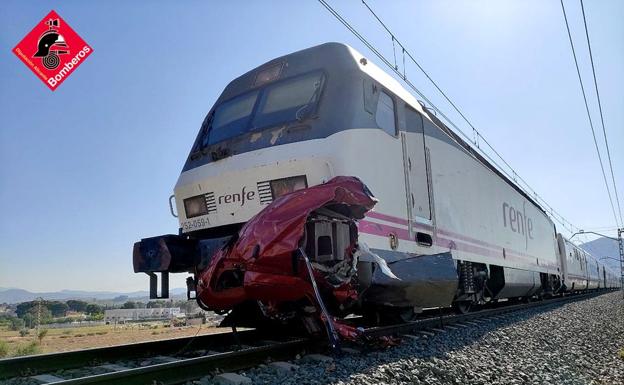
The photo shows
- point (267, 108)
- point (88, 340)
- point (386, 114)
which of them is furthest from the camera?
point (88, 340)

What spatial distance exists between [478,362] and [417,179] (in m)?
2.61

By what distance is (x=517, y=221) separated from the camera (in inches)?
526

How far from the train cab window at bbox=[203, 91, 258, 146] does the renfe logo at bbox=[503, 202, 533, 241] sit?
781 cm

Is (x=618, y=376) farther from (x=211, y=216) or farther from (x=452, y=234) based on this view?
(x=211, y=216)

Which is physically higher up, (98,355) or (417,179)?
(417,179)

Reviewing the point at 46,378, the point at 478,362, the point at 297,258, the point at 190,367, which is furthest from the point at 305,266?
the point at 46,378

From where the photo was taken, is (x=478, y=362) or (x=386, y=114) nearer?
(x=478, y=362)

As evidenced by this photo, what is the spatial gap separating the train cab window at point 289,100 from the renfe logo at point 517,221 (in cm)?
773

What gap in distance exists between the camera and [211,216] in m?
5.91

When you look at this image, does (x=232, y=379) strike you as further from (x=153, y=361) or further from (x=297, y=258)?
(x=153, y=361)

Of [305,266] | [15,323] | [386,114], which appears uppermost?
[386,114]

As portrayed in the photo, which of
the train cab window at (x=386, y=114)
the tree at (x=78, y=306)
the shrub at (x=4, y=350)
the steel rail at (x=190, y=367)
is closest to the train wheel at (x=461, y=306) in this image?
the train cab window at (x=386, y=114)

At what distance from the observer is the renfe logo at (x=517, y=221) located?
12.1 metres

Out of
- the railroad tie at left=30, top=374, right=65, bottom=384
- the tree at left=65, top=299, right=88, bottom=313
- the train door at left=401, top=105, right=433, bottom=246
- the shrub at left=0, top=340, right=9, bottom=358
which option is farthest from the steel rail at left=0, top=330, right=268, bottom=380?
the tree at left=65, top=299, right=88, bottom=313
